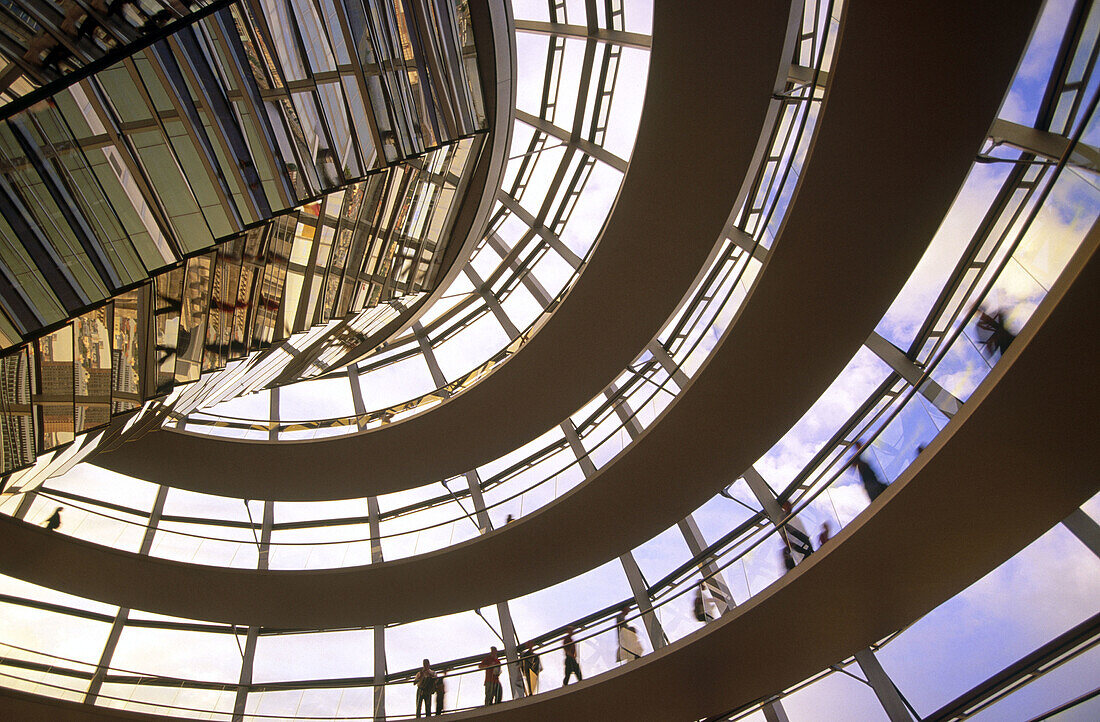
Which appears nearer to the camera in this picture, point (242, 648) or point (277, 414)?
point (242, 648)

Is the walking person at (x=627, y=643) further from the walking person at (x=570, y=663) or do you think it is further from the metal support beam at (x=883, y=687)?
the metal support beam at (x=883, y=687)

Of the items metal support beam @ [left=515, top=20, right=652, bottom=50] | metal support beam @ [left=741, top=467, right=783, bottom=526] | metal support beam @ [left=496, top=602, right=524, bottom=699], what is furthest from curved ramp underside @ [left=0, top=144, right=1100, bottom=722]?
metal support beam @ [left=515, top=20, right=652, bottom=50]

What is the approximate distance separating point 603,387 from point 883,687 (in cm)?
728

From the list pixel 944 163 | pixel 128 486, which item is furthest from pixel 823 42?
pixel 128 486

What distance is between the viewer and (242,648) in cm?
1800

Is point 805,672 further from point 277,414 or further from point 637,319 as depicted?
point 277,414

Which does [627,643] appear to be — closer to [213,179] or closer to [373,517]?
[373,517]

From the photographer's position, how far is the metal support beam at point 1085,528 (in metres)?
8.91

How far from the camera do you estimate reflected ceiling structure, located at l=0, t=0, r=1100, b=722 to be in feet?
24.3

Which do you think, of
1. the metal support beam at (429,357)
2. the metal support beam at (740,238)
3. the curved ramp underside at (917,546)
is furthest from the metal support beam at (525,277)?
the curved ramp underside at (917,546)

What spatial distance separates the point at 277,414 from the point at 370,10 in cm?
1343

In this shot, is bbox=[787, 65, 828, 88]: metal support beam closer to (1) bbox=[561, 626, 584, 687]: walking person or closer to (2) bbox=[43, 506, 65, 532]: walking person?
(1) bbox=[561, 626, 584, 687]: walking person

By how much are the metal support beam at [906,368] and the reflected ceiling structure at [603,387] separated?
0.14ft

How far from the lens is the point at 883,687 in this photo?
11445 millimetres
